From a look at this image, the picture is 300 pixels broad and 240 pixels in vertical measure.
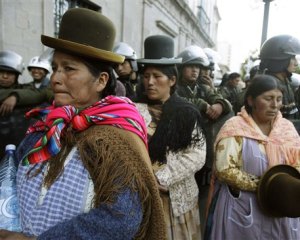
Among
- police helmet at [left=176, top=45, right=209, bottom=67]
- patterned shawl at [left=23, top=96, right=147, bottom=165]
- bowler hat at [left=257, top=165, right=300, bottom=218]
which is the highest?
police helmet at [left=176, top=45, right=209, bottom=67]

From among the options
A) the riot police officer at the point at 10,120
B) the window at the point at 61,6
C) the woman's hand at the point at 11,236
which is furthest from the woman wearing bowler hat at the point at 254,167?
the window at the point at 61,6

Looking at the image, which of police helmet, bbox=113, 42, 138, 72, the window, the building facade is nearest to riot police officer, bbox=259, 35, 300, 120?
police helmet, bbox=113, 42, 138, 72

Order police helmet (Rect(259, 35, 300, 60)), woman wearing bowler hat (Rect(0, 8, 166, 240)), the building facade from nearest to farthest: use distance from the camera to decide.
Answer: woman wearing bowler hat (Rect(0, 8, 166, 240)) < police helmet (Rect(259, 35, 300, 60)) < the building facade

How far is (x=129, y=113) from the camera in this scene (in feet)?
4.29

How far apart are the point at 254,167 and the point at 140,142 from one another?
4.15ft

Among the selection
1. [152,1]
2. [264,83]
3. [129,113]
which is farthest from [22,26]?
[152,1]

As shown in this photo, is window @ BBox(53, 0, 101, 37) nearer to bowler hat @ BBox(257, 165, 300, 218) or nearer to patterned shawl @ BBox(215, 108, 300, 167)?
patterned shawl @ BBox(215, 108, 300, 167)

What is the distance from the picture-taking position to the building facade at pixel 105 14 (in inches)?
209

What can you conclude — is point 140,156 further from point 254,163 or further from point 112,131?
point 254,163

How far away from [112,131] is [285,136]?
1.61 meters

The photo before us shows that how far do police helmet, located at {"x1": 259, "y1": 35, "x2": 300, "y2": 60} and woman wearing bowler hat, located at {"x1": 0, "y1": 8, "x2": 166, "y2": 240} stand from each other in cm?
256

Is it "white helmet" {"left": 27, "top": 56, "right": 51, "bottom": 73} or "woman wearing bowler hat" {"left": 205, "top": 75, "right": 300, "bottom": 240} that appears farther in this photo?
"white helmet" {"left": 27, "top": 56, "right": 51, "bottom": 73}

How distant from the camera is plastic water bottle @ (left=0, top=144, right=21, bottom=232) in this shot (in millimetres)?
1204

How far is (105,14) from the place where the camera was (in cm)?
812
